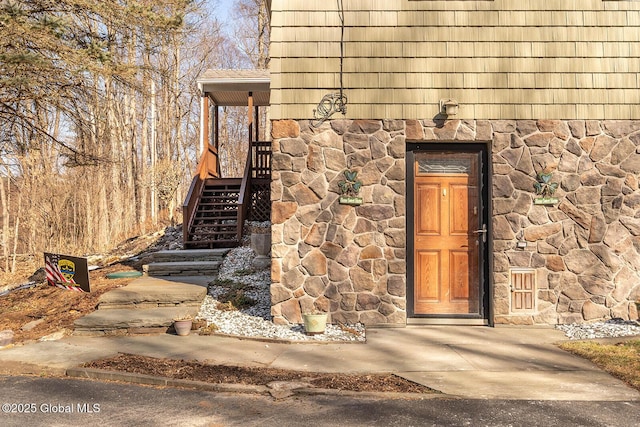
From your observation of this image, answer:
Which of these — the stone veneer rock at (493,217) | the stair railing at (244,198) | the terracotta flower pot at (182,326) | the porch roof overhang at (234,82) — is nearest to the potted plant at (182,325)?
the terracotta flower pot at (182,326)

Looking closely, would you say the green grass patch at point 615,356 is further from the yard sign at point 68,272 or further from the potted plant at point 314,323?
the yard sign at point 68,272

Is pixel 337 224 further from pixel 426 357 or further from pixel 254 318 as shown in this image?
pixel 426 357

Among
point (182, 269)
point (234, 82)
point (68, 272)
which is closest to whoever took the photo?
point (68, 272)

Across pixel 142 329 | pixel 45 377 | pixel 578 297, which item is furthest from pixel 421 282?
pixel 45 377

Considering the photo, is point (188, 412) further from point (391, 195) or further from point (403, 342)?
point (391, 195)

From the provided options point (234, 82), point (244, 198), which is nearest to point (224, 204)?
point (244, 198)

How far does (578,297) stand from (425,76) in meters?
3.53

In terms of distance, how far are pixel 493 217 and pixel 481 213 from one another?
0.60 feet

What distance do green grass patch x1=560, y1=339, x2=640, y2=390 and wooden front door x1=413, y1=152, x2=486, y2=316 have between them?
57.3 inches

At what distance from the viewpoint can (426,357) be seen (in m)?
5.33

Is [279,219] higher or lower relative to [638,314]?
higher

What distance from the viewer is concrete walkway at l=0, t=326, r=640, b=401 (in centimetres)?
436

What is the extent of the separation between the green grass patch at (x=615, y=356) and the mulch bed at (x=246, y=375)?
191 centimetres

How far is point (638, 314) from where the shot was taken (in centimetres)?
673
